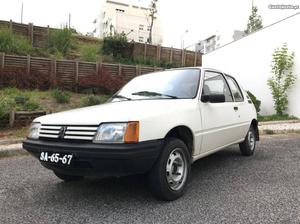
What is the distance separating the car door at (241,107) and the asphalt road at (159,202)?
622 millimetres

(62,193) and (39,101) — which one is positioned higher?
(39,101)

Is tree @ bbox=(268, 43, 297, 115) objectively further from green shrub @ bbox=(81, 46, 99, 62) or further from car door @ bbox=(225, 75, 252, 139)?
green shrub @ bbox=(81, 46, 99, 62)

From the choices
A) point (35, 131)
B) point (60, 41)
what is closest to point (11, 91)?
point (60, 41)

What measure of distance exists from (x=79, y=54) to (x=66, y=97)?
8.11m

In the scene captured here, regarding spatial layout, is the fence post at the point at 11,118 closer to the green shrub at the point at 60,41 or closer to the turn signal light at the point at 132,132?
the turn signal light at the point at 132,132

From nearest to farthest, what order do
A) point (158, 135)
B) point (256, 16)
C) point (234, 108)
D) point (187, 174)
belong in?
point (158, 135), point (187, 174), point (234, 108), point (256, 16)

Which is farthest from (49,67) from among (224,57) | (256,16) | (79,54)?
(256,16)

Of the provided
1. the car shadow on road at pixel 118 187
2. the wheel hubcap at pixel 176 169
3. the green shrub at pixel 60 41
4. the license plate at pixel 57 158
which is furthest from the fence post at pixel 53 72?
the wheel hubcap at pixel 176 169

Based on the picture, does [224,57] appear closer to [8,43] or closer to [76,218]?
[8,43]

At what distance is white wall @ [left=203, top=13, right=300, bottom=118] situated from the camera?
11724mm

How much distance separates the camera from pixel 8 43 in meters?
15.7

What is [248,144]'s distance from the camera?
18.1 feet

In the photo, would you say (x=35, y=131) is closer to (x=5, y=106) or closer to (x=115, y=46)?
(x=5, y=106)

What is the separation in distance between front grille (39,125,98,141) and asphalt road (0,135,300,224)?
76 cm
